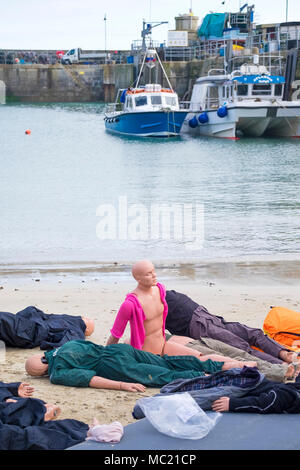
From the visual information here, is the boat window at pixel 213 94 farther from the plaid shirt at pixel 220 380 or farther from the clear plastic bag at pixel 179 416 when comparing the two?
the clear plastic bag at pixel 179 416

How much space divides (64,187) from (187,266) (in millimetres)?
12929

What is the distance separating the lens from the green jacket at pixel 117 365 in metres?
5.00

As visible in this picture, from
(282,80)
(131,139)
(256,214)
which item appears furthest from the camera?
(131,139)

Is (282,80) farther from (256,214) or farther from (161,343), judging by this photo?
(161,343)

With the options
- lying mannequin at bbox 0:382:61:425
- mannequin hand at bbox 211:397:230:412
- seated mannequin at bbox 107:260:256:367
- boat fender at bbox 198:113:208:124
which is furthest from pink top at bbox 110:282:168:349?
boat fender at bbox 198:113:208:124

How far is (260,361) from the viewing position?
5.20 metres

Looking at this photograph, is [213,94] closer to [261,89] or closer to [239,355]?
[261,89]

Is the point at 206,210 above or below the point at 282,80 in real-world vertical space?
below

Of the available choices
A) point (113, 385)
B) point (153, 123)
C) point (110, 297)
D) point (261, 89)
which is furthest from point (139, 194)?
point (261, 89)

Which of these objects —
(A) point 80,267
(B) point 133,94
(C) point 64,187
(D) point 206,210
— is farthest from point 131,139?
(A) point 80,267

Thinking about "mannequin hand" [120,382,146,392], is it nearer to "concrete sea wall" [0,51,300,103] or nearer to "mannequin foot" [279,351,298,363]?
"mannequin foot" [279,351,298,363]

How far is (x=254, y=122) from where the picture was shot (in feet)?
125

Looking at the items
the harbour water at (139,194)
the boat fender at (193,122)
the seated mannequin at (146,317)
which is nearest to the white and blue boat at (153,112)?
the harbour water at (139,194)

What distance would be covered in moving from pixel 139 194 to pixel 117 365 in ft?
53.2
